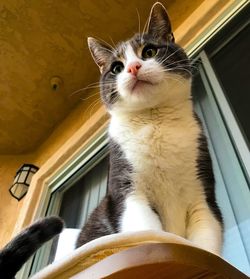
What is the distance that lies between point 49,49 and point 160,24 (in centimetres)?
120

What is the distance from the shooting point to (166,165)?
2.51 ft

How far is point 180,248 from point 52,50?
195cm

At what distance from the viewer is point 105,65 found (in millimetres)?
1148

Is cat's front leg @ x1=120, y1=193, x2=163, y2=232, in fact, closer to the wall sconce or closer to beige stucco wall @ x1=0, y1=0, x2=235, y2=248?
beige stucco wall @ x1=0, y1=0, x2=235, y2=248


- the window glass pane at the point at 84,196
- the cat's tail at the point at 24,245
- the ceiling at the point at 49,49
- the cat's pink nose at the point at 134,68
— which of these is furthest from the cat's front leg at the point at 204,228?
the ceiling at the point at 49,49

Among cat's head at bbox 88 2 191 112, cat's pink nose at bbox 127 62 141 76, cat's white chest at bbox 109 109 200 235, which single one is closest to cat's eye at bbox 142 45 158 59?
cat's head at bbox 88 2 191 112

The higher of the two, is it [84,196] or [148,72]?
[84,196]

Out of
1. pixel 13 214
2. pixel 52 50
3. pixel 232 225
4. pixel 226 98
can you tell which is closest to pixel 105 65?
pixel 226 98

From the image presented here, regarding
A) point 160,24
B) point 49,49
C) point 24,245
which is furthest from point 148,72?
point 49,49

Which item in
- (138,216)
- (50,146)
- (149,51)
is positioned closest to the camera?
(138,216)

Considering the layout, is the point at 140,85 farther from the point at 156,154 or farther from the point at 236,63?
the point at 236,63

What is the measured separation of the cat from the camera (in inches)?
28.4

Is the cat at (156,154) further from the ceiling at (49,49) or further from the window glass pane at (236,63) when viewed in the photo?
the ceiling at (49,49)

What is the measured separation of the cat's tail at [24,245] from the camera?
0.51 metres
